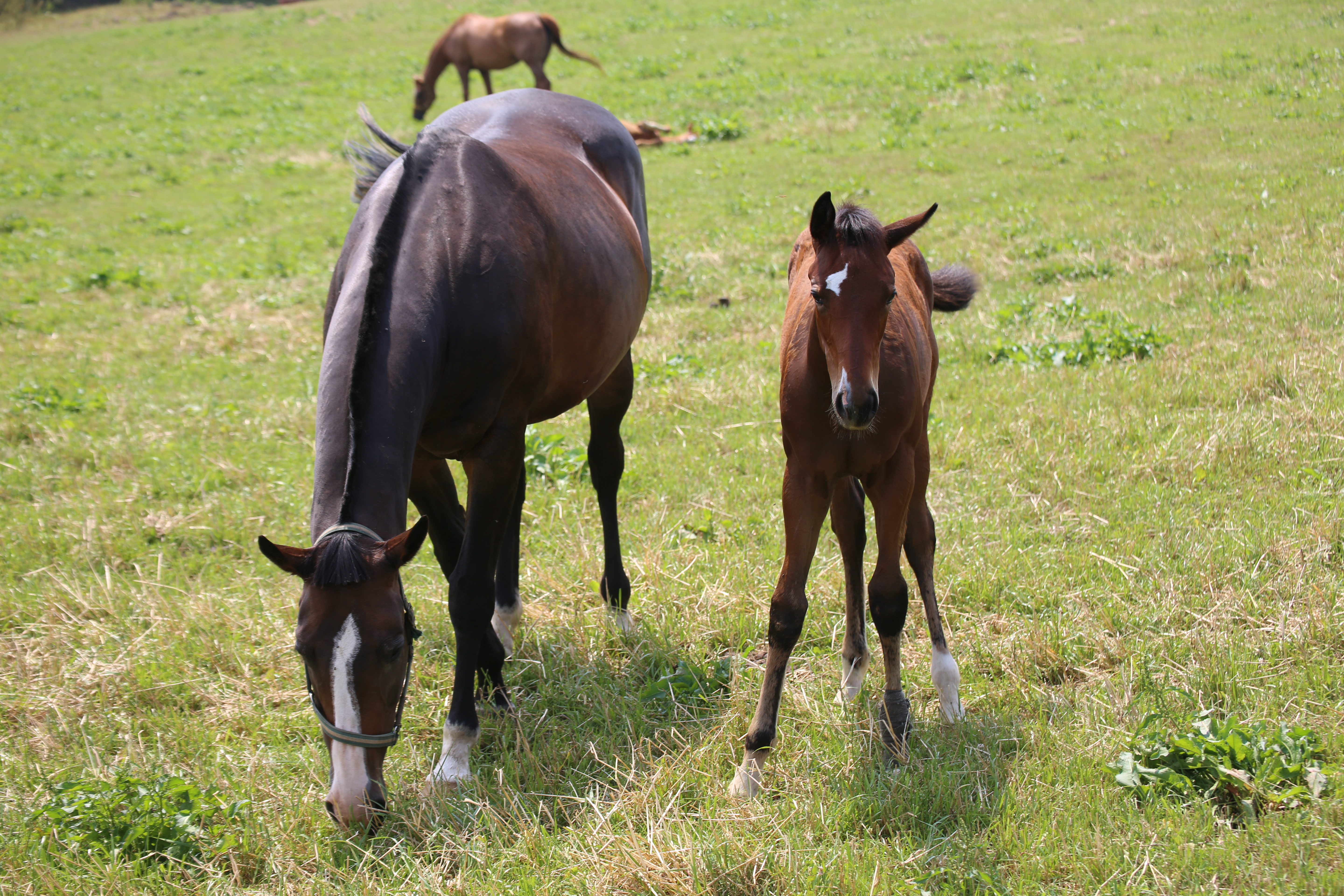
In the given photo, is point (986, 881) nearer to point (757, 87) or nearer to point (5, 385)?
point (5, 385)

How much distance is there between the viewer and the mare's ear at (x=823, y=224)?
272cm

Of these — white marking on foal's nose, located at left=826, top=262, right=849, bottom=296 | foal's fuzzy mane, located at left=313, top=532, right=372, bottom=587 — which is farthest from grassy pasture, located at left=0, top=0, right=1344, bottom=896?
white marking on foal's nose, located at left=826, top=262, right=849, bottom=296

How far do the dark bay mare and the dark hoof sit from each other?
4.40 ft

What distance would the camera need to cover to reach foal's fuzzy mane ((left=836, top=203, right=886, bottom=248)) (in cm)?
274

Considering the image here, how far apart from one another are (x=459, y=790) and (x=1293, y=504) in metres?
3.58

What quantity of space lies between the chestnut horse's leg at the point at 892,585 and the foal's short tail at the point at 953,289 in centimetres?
125

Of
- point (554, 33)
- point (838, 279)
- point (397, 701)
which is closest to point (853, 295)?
point (838, 279)

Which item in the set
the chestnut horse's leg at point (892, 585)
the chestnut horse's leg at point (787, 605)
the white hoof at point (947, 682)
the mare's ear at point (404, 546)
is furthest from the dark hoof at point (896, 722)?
the mare's ear at point (404, 546)

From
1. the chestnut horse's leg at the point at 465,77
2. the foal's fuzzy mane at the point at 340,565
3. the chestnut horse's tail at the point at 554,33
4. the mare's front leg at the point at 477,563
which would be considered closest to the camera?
the foal's fuzzy mane at the point at 340,565

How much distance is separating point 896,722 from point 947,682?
0.28m

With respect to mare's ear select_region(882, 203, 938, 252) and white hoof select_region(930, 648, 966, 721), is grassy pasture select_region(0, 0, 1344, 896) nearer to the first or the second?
white hoof select_region(930, 648, 966, 721)

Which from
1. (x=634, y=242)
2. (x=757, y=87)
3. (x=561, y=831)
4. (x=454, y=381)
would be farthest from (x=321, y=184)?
(x=561, y=831)

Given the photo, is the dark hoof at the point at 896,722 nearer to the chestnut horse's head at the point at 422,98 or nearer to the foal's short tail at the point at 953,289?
the foal's short tail at the point at 953,289

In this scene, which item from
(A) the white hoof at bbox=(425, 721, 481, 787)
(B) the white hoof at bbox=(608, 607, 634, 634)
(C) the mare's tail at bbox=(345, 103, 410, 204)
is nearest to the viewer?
(A) the white hoof at bbox=(425, 721, 481, 787)
